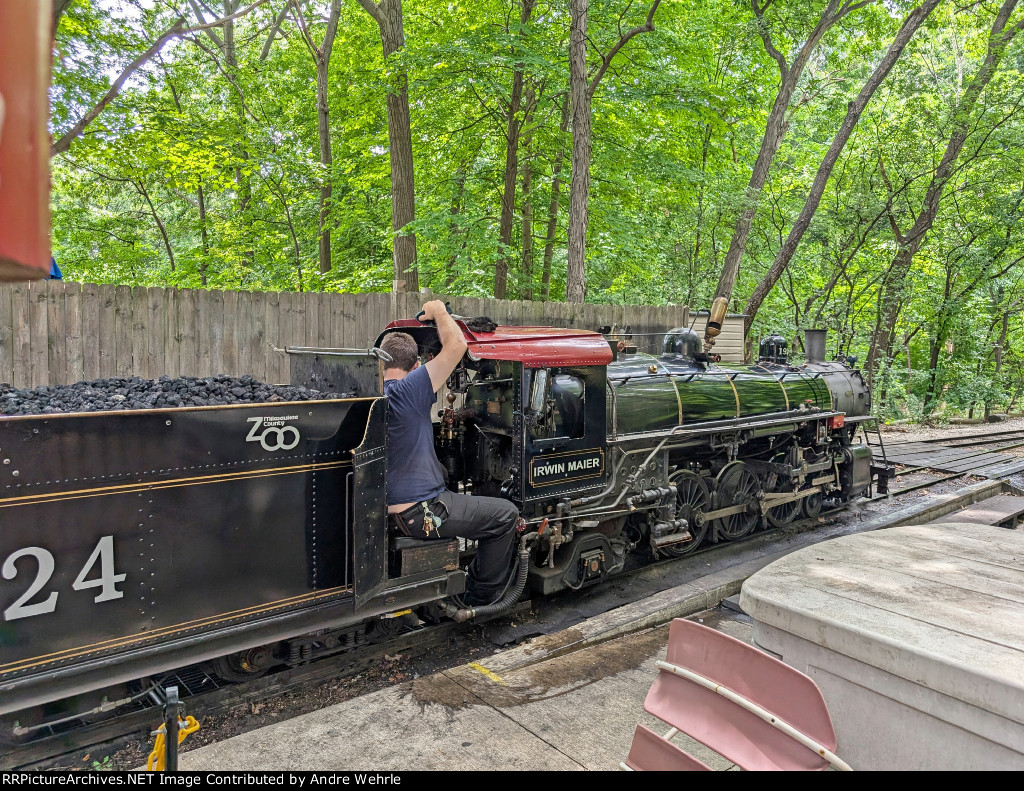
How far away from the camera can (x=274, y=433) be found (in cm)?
402

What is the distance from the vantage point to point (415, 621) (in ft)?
18.2

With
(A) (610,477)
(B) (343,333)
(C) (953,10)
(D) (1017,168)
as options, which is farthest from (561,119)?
(C) (953,10)

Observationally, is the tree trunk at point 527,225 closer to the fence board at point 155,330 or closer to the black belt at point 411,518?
the fence board at point 155,330

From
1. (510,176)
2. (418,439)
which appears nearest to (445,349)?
(418,439)

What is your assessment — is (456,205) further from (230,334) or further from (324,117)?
(230,334)

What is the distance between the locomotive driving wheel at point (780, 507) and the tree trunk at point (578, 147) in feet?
12.9

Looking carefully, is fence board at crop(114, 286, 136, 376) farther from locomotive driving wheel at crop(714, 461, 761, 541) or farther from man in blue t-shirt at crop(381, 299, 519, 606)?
locomotive driving wheel at crop(714, 461, 761, 541)

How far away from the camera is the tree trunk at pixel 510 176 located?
12297 mm

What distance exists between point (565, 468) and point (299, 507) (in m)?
2.59

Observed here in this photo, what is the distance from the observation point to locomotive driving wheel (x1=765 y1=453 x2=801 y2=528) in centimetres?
919

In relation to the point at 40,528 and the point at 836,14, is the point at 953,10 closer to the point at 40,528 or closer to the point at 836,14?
the point at 836,14

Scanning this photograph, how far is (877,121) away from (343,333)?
1690cm

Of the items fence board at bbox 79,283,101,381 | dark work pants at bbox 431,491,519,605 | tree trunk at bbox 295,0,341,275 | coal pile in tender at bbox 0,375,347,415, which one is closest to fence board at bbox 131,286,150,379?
fence board at bbox 79,283,101,381

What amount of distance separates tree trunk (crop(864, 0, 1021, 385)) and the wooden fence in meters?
14.8
